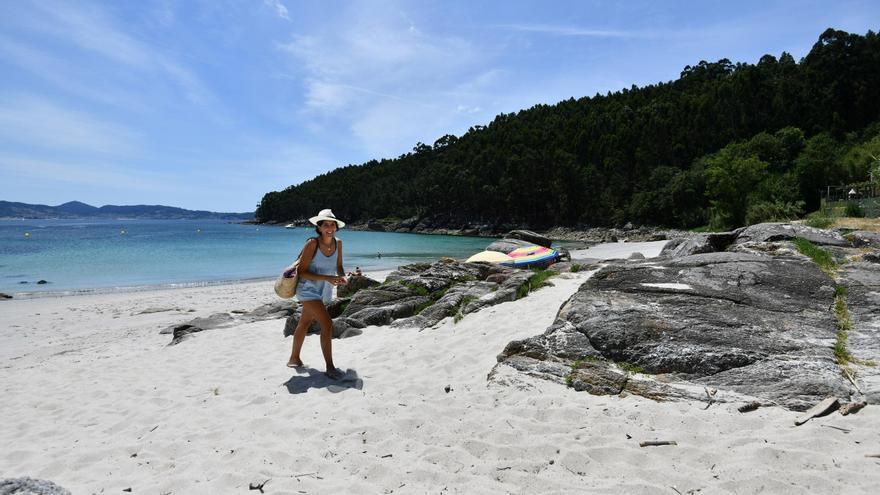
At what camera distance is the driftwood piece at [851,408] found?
12.4ft

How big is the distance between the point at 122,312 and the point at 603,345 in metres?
16.3

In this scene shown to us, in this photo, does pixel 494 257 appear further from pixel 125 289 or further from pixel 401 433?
pixel 125 289

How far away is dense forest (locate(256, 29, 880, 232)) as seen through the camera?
45.4 metres

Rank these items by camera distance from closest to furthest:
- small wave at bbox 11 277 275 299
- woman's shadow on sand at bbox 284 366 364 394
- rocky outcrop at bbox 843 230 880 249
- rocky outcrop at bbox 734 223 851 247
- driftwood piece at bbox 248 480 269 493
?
driftwood piece at bbox 248 480 269 493
woman's shadow on sand at bbox 284 366 364 394
rocky outcrop at bbox 843 230 880 249
rocky outcrop at bbox 734 223 851 247
small wave at bbox 11 277 275 299

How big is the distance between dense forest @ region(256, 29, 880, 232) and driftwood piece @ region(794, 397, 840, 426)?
111ft

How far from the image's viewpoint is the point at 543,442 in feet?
13.1

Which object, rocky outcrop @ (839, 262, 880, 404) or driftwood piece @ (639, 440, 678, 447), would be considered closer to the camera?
driftwood piece @ (639, 440, 678, 447)

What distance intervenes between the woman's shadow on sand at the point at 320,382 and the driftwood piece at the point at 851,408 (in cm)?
456

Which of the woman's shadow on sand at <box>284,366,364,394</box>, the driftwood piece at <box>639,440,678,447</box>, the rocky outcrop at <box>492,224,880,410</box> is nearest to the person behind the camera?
the driftwood piece at <box>639,440,678,447</box>

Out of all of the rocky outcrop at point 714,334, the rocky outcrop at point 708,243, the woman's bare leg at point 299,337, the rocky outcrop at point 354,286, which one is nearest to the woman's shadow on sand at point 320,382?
the woman's bare leg at point 299,337

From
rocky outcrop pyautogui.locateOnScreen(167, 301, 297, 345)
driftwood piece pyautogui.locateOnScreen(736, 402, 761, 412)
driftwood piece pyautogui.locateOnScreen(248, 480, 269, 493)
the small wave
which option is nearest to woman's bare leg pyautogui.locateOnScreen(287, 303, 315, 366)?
driftwood piece pyautogui.locateOnScreen(248, 480, 269, 493)

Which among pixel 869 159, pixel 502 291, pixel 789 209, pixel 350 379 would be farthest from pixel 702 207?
pixel 350 379

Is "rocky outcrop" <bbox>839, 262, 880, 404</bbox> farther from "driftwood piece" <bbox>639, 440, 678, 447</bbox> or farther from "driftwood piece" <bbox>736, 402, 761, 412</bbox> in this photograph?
"driftwood piece" <bbox>639, 440, 678, 447</bbox>

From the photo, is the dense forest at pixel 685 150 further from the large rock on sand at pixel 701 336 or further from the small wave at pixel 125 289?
the small wave at pixel 125 289
